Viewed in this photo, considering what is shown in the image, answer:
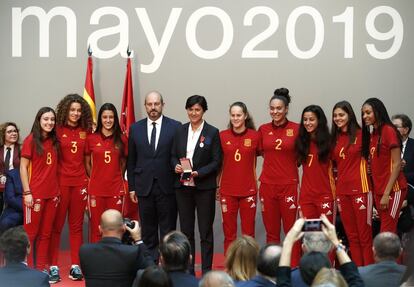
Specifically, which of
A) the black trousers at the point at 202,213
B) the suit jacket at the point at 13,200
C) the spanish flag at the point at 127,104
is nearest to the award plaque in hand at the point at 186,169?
the black trousers at the point at 202,213

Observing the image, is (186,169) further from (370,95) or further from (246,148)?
(370,95)

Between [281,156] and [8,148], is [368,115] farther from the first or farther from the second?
[8,148]

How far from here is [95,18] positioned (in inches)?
293

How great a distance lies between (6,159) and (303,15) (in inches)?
118

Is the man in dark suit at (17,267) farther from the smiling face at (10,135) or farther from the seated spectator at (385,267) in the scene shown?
the smiling face at (10,135)

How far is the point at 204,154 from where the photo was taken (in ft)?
20.5

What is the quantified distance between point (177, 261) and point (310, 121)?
262cm

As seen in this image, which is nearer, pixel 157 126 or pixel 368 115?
pixel 368 115

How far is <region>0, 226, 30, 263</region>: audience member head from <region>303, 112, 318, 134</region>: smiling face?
2813mm

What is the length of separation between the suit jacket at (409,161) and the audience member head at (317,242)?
2.98 m

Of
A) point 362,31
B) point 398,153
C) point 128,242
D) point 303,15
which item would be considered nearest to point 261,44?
point 303,15

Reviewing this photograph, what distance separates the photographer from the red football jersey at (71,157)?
21.2 feet

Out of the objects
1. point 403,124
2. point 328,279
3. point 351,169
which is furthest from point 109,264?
point 403,124

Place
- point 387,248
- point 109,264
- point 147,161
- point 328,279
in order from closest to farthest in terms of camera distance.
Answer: point 328,279 < point 387,248 < point 109,264 < point 147,161
